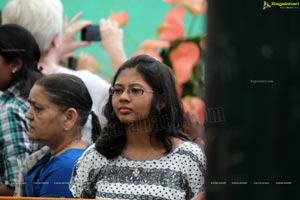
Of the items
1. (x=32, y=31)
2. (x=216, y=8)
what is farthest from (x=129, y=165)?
(x=216, y=8)

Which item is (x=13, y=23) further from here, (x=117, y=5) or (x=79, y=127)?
(x=79, y=127)

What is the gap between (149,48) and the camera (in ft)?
11.7

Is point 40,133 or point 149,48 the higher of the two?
point 149,48

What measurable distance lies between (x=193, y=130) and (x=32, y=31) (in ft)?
3.81

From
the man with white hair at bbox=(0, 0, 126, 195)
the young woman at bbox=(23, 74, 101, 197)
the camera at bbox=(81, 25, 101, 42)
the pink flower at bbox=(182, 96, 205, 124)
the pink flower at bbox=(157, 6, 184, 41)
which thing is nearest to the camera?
the young woman at bbox=(23, 74, 101, 197)

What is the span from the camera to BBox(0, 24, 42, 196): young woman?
323 centimetres

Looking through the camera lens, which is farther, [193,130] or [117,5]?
[117,5]

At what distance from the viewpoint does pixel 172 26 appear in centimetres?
354

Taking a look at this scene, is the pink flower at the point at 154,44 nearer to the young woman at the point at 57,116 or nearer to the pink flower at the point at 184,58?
the pink flower at the point at 184,58

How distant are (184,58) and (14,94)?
91 centimetres

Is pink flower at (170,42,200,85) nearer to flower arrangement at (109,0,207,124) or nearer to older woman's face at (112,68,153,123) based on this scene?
flower arrangement at (109,0,207,124)

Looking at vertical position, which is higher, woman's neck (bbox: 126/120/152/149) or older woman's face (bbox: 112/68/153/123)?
older woman's face (bbox: 112/68/153/123)

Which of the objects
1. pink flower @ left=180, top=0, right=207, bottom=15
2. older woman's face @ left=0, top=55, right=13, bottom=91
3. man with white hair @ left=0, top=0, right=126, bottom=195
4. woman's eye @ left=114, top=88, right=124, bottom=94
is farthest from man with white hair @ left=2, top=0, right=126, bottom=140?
woman's eye @ left=114, top=88, right=124, bottom=94

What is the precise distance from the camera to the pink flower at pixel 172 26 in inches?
138
